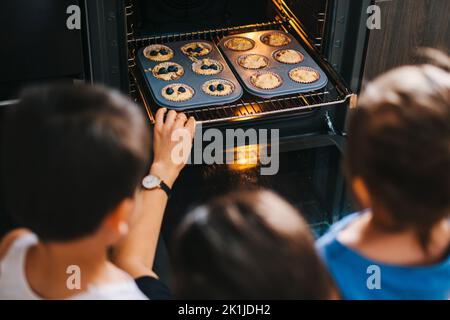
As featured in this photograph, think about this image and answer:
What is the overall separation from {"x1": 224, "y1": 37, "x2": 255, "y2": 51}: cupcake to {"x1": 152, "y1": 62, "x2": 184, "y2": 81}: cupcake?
20 cm

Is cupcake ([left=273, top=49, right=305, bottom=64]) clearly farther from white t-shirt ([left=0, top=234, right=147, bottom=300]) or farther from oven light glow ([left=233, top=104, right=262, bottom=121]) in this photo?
→ white t-shirt ([left=0, top=234, right=147, bottom=300])

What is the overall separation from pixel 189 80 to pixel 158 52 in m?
0.16

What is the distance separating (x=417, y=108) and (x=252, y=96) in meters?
1.02

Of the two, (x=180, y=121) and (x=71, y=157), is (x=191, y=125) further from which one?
(x=71, y=157)

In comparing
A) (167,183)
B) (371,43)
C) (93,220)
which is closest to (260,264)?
(93,220)

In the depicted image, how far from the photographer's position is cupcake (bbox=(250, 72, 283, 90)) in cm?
189

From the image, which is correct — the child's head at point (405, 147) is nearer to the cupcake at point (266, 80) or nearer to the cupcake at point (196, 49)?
the cupcake at point (266, 80)

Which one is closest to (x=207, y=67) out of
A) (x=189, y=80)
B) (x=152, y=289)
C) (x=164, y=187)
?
(x=189, y=80)

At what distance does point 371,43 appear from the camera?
1.92m

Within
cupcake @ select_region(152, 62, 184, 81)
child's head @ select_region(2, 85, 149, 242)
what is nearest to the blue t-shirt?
child's head @ select_region(2, 85, 149, 242)

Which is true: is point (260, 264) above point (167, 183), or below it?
above

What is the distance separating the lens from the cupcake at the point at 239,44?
2.05 m

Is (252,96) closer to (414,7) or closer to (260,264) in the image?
(414,7)

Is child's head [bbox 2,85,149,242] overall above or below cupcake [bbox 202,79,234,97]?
above
